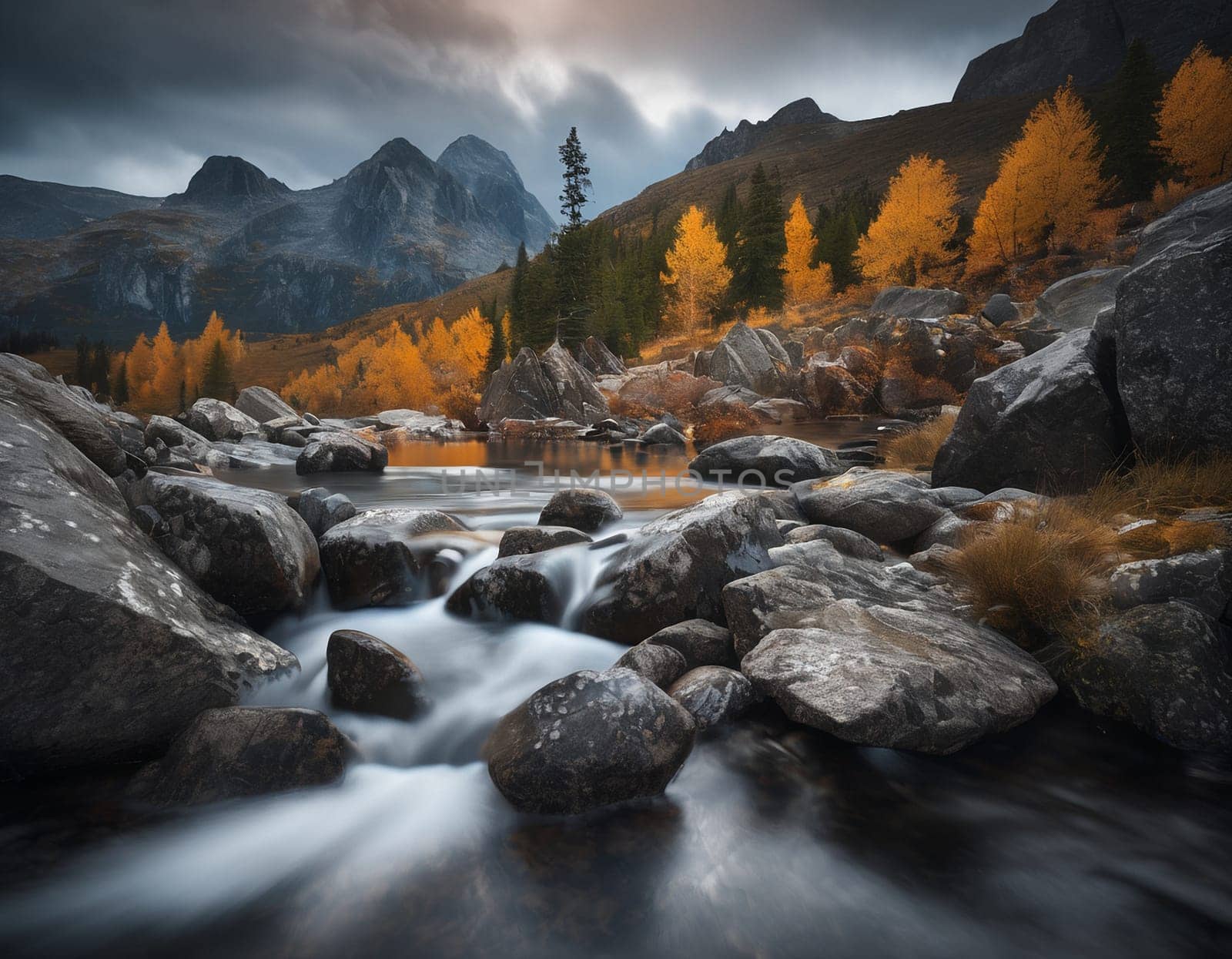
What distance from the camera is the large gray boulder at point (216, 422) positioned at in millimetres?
30734

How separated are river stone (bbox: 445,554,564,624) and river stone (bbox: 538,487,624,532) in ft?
6.64

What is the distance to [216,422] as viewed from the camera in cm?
3095

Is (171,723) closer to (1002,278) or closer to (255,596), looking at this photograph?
(255,596)

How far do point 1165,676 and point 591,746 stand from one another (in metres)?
3.89

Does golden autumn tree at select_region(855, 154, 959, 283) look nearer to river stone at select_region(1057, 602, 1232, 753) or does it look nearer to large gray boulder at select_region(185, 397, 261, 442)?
large gray boulder at select_region(185, 397, 261, 442)

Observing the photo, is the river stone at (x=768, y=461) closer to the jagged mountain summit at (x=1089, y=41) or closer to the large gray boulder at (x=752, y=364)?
the large gray boulder at (x=752, y=364)

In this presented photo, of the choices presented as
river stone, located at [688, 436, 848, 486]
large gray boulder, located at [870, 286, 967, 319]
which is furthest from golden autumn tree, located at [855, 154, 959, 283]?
river stone, located at [688, 436, 848, 486]

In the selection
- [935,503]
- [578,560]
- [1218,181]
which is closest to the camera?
[578,560]

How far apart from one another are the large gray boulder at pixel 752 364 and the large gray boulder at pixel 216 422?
2673 centimetres

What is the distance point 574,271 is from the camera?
51844 millimetres

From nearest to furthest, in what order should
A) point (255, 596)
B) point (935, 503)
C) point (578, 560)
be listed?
point (255, 596) → point (578, 560) → point (935, 503)

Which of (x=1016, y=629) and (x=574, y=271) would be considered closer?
(x=1016, y=629)

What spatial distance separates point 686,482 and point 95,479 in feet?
37.2

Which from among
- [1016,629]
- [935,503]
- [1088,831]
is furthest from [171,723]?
[935,503]
